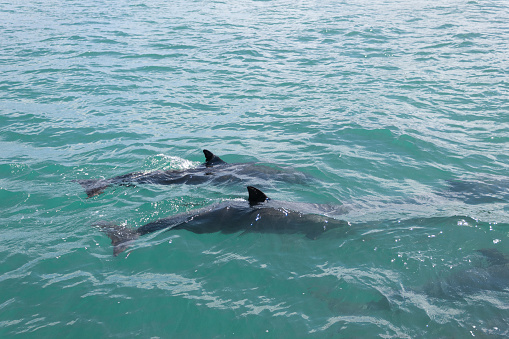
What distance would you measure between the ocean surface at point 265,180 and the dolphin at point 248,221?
0.55 ft

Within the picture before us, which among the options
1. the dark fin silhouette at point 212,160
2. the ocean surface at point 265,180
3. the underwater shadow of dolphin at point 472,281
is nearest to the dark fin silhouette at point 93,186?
the ocean surface at point 265,180

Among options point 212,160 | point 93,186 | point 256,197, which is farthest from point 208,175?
point 93,186

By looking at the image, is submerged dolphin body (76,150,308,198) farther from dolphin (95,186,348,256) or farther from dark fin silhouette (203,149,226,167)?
dolphin (95,186,348,256)

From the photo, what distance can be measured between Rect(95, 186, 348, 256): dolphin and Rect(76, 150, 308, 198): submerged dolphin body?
1754 millimetres

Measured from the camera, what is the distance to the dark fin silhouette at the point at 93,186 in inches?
381

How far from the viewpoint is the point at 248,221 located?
8.38 meters

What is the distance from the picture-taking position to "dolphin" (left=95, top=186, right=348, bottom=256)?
27.1 feet

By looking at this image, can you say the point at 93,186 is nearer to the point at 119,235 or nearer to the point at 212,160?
the point at 119,235

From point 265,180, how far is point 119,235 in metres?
3.66

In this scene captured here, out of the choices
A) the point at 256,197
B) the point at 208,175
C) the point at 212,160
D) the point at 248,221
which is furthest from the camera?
the point at 212,160

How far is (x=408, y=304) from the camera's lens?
21.2 ft

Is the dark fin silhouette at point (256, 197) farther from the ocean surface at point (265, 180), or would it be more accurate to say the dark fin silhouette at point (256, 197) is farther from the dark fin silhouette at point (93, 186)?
the dark fin silhouette at point (93, 186)

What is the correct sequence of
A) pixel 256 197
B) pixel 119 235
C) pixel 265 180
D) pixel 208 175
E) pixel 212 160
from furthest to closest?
pixel 212 160 → pixel 208 175 → pixel 265 180 → pixel 256 197 → pixel 119 235

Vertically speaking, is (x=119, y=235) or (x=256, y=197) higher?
(x=256, y=197)
